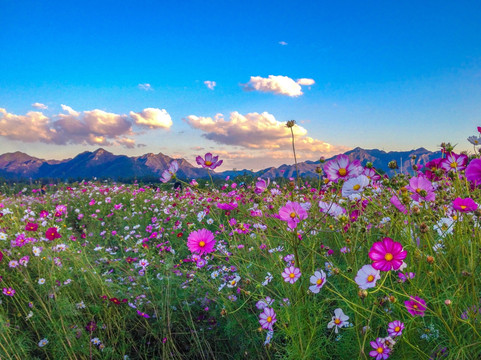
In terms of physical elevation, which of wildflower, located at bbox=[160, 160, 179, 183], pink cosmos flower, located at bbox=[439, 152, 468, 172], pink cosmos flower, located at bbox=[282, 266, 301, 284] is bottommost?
pink cosmos flower, located at bbox=[282, 266, 301, 284]

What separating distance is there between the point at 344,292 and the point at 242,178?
4406 millimetres

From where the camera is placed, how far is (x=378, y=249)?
3.22ft

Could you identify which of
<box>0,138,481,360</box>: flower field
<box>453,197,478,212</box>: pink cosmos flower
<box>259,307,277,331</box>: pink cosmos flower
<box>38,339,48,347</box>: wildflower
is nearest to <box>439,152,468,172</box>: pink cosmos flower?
<box>0,138,481,360</box>: flower field

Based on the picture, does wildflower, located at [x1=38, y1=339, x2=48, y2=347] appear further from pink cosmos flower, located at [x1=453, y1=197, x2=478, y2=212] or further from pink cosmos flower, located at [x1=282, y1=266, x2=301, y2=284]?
pink cosmos flower, located at [x1=453, y1=197, x2=478, y2=212]

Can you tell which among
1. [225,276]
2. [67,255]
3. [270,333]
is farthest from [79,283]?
[270,333]

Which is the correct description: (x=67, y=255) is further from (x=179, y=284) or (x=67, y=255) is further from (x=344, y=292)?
(x=344, y=292)

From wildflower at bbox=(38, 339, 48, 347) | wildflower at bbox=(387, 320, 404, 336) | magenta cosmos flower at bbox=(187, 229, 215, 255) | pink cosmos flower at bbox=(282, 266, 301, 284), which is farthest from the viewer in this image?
wildflower at bbox=(38, 339, 48, 347)

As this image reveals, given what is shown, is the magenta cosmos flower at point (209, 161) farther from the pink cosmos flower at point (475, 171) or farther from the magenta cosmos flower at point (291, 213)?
the pink cosmos flower at point (475, 171)

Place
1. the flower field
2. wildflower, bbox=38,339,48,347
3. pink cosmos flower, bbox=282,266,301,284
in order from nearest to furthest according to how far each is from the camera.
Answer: the flower field, pink cosmos flower, bbox=282,266,301,284, wildflower, bbox=38,339,48,347

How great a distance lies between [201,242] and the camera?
152cm

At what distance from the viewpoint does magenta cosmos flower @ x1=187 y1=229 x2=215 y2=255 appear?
58.9 inches

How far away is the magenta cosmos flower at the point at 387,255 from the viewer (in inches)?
37.4

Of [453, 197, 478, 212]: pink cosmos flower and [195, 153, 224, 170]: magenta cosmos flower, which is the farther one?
[195, 153, 224, 170]: magenta cosmos flower

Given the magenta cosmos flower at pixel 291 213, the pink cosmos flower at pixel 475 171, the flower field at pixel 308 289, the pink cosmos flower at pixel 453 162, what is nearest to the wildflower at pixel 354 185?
the flower field at pixel 308 289
